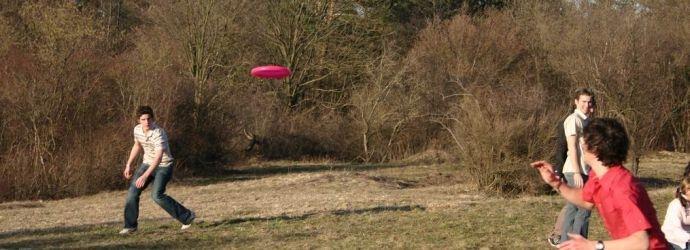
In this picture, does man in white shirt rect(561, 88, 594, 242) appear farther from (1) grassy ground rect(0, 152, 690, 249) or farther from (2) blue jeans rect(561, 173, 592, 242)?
(1) grassy ground rect(0, 152, 690, 249)

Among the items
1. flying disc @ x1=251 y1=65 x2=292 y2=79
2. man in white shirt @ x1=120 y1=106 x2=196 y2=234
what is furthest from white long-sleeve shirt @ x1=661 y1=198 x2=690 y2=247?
flying disc @ x1=251 y1=65 x2=292 y2=79

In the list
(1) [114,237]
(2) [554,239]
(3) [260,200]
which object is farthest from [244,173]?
(2) [554,239]

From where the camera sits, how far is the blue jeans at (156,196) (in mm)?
10070

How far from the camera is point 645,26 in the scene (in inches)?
1009

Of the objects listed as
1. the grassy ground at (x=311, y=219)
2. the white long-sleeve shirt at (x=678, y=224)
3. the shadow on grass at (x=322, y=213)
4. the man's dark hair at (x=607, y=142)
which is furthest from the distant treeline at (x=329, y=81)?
the man's dark hair at (x=607, y=142)

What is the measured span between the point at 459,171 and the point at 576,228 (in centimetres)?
964

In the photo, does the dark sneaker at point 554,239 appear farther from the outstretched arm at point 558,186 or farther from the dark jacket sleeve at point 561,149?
the outstretched arm at point 558,186

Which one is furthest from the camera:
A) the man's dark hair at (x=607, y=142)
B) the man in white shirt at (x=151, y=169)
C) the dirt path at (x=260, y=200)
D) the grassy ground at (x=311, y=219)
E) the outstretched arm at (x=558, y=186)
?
the dirt path at (x=260, y=200)

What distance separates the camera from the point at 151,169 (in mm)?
9922

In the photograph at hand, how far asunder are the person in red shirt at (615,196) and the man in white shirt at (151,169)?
20.5 ft

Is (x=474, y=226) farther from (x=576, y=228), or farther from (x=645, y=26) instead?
(x=645, y=26)

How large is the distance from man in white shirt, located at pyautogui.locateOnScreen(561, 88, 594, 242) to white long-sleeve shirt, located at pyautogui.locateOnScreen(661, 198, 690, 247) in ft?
4.65

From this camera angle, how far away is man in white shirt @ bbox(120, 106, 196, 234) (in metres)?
9.98

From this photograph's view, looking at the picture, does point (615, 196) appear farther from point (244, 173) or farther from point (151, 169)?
point (244, 173)
